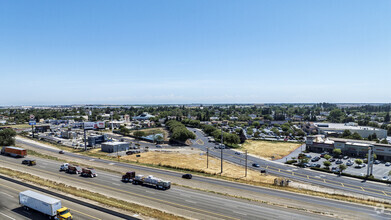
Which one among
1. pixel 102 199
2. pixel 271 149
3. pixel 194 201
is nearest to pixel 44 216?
pixel 102 199

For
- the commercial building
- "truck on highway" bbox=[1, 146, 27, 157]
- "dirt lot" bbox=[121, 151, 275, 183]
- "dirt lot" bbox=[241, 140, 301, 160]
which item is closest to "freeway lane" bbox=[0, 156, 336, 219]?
"dirt lot" bbox=[121, 151, 275, 183]

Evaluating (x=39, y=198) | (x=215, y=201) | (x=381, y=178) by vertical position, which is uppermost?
(x=39, y=198)

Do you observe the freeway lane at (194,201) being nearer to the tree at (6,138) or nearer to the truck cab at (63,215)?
the truck cab at (63,215)

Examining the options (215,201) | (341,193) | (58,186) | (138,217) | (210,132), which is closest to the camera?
(138,217)

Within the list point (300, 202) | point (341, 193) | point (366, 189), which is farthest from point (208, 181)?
point (366, 189)

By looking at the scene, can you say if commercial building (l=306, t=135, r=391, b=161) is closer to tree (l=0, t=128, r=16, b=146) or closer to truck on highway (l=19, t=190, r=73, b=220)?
truck on highway (l=19, t=190, r=73, b=220)

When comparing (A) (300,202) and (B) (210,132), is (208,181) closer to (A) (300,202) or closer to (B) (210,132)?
(A) (300,202)
